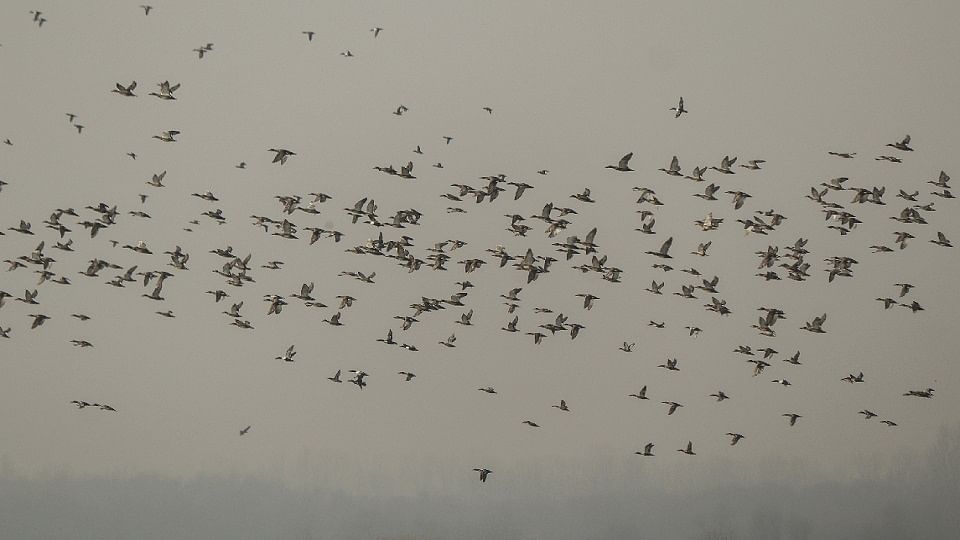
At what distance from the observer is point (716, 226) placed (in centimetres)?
9719

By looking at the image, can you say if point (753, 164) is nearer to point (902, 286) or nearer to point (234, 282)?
point (902, 286)

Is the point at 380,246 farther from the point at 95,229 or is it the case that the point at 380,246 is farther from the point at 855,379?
the point at 855,379

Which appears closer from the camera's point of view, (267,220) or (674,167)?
(674,167)

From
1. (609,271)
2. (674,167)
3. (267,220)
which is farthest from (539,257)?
(267,220)

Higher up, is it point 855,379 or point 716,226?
point 716,226

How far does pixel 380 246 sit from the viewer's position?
97.2 meters

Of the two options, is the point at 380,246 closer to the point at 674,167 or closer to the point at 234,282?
the point at 234,282

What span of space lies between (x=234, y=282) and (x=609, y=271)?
24.4 m

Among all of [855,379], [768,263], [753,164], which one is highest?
[753,164]

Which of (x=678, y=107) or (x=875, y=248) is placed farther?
(x=875, y=248)

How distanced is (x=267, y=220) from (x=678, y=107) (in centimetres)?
2750

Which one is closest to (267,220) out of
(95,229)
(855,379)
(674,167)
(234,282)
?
(234,282)

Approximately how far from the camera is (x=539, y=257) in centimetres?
9662

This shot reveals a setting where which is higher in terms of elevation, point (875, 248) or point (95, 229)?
point (875, 248)
